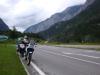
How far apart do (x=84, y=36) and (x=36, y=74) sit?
184727 mm

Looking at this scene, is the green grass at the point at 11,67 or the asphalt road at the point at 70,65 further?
the green grass at the point at 11,67

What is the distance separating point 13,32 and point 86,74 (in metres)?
140

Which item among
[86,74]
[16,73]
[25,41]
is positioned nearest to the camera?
[86,74]

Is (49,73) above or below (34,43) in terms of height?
below

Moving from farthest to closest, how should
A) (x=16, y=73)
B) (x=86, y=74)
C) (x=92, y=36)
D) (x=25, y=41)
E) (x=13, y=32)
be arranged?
(x=92, y=36) < (x=13, y=32) < (x=25, y=41) < (x=16, y=73) < (x=86, y=74)

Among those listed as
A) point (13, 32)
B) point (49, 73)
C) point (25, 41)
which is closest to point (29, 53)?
point (25, 41)

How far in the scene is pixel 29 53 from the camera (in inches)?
824

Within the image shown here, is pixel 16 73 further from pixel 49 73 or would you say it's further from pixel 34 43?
pixel 34 43

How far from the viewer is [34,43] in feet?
69.3

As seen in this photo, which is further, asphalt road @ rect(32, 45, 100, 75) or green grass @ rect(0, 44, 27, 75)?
green grass @ rect(0, 44, 27, 75)

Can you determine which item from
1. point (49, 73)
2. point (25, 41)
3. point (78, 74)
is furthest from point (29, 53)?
point (78, 74)

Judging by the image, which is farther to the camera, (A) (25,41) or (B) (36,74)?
(A) (25,41)

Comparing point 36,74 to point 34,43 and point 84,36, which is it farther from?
point 84,36

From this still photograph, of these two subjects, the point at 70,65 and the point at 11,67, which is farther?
the point at 70,65
